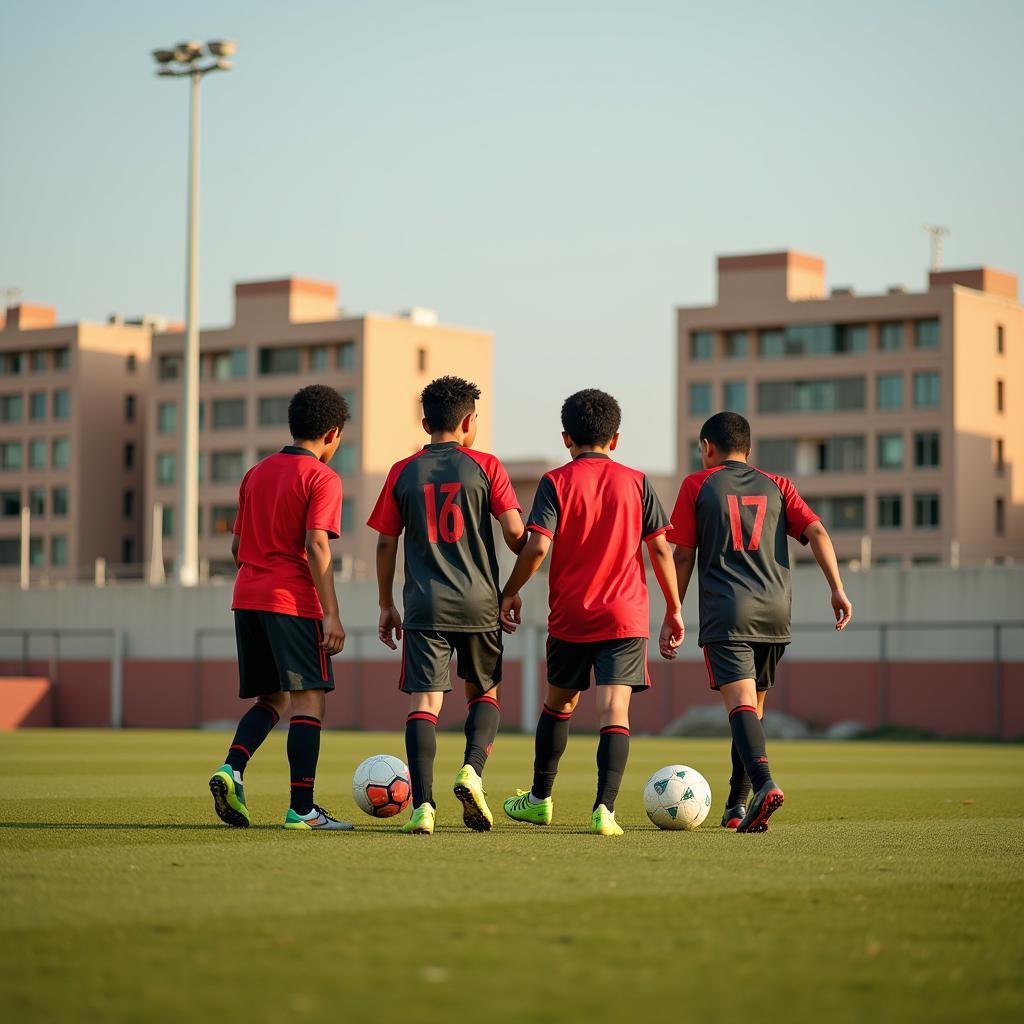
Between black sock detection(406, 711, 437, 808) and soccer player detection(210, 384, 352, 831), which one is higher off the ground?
soccer player detection(210, 384, 352, 831)

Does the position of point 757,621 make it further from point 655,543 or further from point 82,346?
point 82,346

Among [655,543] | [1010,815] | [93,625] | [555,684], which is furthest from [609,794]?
[93,625]

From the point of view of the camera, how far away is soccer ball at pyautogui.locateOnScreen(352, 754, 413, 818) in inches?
362

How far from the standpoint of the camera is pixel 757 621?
8.92 meters

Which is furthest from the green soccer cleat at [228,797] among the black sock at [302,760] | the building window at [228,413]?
the building window at [228,413]

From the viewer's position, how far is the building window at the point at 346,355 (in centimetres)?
8931

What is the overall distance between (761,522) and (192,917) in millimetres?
4496

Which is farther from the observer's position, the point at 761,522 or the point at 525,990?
the point at 761,522

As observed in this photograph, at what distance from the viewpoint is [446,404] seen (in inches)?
346

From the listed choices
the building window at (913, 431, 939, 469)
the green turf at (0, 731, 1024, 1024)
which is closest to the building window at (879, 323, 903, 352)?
the building window at (913, 431, 939, 469)

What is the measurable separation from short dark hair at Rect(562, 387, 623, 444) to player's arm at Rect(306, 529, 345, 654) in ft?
4.34

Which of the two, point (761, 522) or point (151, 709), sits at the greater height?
point (761, 522)

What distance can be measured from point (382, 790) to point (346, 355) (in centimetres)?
8129

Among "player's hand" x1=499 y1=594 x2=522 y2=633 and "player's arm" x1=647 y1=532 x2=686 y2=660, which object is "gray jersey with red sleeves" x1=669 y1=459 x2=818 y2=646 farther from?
"player's hand" x1=499 y1=594 x2=522 y2=633
